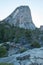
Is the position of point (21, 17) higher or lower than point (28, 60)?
higher

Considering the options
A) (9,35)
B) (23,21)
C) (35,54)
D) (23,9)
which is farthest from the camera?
(23,9)

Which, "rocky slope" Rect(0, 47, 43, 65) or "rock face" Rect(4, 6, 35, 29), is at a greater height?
"rock face" Rect(4, 6, 35, 29)

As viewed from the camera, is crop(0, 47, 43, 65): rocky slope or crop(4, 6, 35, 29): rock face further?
crop(4, 6, 35, 29): rock face

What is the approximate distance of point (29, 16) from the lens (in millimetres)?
142250

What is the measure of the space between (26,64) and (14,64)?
0.82 m

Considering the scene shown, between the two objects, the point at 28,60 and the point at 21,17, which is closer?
the point at 28,60

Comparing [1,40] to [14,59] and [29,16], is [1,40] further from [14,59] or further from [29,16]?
[29,16]

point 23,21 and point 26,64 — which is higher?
point 23,21

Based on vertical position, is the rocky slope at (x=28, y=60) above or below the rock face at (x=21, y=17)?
below

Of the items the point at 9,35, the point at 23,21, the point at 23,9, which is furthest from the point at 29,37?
the point at 23,9

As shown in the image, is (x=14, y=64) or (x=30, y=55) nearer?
(x=14, y=64)

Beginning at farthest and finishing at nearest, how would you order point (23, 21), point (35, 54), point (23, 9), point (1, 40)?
point (23, 9)
point (23, 21)
point (1, 40)
point (35, 54)

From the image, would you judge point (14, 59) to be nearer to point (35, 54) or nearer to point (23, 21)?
point (35, 54)

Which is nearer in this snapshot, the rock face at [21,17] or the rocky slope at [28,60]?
the rocky slope at [28,60]
